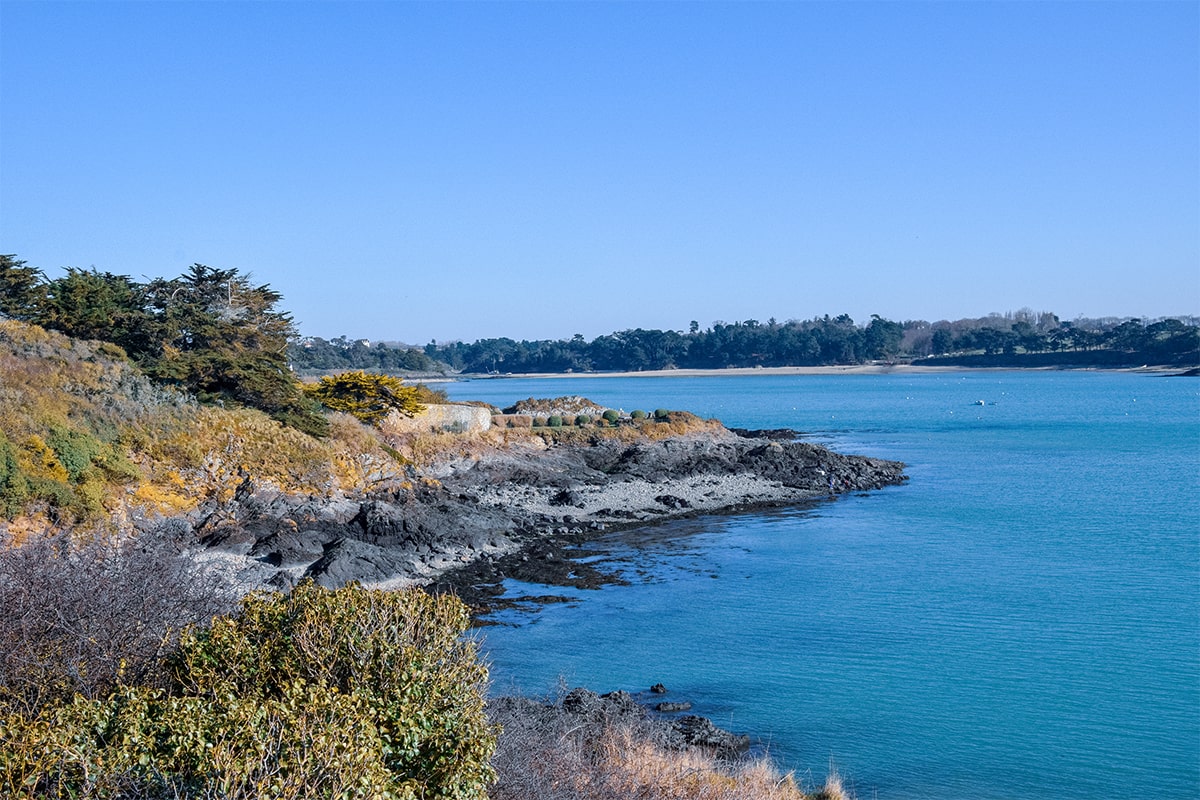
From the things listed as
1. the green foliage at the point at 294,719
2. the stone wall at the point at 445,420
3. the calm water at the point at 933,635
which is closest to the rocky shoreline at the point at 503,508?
the stone wall at the point at 445,420

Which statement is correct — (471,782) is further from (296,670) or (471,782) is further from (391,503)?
(391,503)

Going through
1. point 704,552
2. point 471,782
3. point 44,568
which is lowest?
point 704,552

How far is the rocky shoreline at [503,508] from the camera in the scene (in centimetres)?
2441

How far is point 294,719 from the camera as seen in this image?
6.23m

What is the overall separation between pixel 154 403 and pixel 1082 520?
96.2ft


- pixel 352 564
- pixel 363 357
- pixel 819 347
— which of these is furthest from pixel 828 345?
pixel 352 564

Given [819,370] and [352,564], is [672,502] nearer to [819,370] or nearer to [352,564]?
[352,564]

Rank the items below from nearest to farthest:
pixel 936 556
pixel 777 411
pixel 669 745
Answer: pixel 669 745 < pixel 936 556 < pixel 777 411

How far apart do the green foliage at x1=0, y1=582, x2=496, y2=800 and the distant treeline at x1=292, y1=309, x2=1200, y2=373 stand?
11952 cm

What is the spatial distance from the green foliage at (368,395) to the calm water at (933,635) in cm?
1115

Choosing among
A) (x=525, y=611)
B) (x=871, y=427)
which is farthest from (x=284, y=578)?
(x=871, y=427)

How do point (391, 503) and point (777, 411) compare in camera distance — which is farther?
point (777, 411)

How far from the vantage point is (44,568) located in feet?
34.8

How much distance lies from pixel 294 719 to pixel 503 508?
88.6 feet
